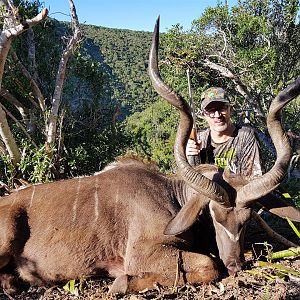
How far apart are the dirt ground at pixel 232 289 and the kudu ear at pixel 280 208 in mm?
342

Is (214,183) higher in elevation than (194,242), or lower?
higher

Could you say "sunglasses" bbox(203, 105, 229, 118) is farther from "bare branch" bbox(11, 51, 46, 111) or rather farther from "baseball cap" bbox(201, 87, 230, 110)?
"bare branch" bbox(11, 51, 46, 111)

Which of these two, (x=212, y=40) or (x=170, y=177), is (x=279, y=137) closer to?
(x=170, y=177)

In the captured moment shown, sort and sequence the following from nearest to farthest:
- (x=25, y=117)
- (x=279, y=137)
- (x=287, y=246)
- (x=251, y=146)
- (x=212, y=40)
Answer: (x=279, y=137)
(x=287, y=246)
(x=251, y=146)
(x=25, y=117)
(x=212, y=40)

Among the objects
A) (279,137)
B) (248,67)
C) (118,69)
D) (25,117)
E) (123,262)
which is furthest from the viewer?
(118,69)

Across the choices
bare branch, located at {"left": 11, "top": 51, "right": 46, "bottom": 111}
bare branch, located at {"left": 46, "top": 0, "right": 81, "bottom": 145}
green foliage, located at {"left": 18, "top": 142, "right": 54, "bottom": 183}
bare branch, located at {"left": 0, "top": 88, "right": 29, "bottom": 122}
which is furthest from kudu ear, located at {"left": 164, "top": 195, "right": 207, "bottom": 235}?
bare branch, located at {"left": 0, "top": 88, "right": 29, "bottom": 122}

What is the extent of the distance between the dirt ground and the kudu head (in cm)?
18

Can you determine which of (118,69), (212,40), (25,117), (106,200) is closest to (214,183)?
(106,200)

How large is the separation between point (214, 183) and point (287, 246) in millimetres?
1073

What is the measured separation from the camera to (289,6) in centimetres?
1137

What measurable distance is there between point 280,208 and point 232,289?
34.2 inches

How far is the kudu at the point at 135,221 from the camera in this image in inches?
135

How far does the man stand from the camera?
14.9 ft

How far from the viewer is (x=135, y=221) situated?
372cm
